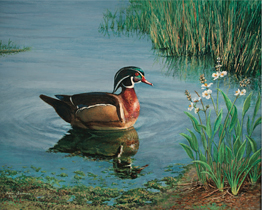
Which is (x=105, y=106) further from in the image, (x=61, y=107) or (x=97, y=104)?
(x=61, y=107)

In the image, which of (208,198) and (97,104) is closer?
(208,198)

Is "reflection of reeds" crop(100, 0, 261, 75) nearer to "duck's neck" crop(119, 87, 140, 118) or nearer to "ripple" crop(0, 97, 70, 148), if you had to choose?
"duck's neck" crop(119, 87, 140, 118)

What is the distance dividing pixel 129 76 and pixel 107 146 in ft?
1.79

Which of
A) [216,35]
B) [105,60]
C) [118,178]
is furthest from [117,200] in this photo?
[216,35]

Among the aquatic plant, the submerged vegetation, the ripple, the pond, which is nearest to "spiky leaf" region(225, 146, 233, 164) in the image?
the aquatic plant

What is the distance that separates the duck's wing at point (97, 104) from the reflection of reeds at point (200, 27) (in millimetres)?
531

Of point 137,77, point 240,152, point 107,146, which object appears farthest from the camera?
point 137,77

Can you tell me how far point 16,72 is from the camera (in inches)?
115

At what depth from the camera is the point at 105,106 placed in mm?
2959

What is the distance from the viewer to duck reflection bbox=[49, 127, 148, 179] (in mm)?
2631

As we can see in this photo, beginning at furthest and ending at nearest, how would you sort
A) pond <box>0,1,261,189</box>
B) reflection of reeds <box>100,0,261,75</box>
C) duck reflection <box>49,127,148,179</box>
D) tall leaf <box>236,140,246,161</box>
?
reflection of reeds <box>100,0,261,75</box>, pond <box>0,1,261,189</box>, duck reflection <box>49,127,148,179</box>, tall leaf <box>236,140,246,161</box>

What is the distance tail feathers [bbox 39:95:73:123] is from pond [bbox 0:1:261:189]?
40 millimetres

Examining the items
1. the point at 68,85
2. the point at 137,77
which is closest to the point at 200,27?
the point at 137,77

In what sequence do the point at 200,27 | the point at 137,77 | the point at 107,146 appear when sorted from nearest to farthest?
1. the point at 107,146
2. the point at 137,77
3. the point at 200,27
